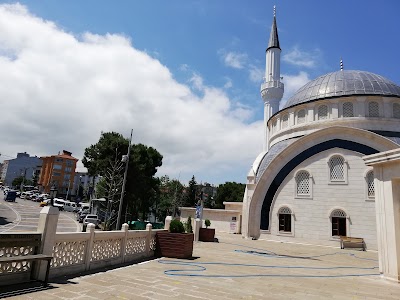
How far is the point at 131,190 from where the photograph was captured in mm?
34000

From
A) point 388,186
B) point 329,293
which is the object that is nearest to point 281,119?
point 388,186

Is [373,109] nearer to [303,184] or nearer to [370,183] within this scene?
[370,183]

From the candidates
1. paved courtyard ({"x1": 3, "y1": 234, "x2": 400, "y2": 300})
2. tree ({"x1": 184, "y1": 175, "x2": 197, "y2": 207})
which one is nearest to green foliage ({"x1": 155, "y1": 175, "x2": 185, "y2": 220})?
tree ({"x1": 184, "y1": 175, "x2": 197, "y2": 207})

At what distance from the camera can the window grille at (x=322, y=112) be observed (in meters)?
28.4

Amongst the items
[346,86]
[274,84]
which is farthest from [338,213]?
[274,84]

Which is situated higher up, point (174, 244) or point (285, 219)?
point (285, 219)

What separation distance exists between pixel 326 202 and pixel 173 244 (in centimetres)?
1751

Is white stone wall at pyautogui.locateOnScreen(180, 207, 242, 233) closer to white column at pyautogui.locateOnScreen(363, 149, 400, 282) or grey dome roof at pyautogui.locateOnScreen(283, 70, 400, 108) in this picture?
grey dome roof at pyautogui.locateOnScreen(283, 70, 400, 108)

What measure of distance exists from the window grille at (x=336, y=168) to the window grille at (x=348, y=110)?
16.0 feet

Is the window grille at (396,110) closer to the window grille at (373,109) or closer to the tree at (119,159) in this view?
the window grille at (373,109)

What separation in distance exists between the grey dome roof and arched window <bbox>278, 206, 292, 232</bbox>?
11333mm

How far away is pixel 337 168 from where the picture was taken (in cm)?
2492

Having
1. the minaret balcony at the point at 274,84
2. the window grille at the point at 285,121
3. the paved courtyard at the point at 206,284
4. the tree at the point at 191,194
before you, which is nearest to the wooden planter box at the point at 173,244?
the paved courtyard at the point at 206,284

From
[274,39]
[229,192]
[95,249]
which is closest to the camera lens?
[95,249]
